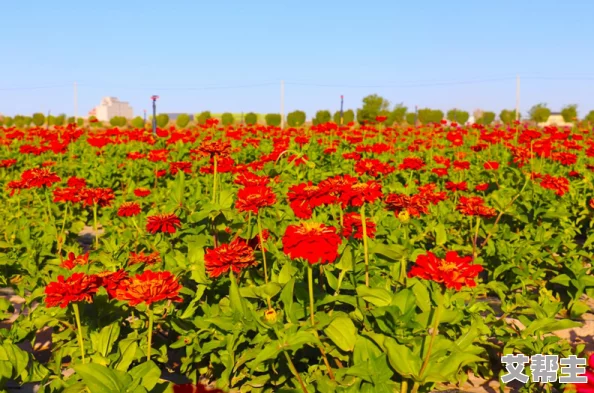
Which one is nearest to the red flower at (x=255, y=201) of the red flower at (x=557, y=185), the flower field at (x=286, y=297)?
the flower field at (x=286, y=297)

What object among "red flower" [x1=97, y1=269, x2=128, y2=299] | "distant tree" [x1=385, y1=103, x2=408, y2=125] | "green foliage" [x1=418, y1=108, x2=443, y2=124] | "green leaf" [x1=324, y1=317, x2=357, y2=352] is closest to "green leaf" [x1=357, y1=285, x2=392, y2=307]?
"green leaf" [x1=324, y1=317, x2=357, y2=352]

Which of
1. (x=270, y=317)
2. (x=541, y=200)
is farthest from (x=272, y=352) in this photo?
(x=541, y=200)

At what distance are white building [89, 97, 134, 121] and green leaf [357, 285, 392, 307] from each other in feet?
334

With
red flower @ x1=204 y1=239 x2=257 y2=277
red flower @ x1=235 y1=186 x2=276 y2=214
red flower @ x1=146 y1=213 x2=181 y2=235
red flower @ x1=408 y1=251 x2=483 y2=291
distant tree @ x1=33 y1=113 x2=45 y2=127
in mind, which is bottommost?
red flower @ x1=204 y1=239 x2=257 y2=277

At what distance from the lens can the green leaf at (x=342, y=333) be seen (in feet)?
9.29

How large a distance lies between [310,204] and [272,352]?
3.03 ft

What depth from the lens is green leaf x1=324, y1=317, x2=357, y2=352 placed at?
9.29ft

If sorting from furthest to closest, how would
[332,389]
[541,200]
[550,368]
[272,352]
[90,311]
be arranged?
1. [541,200]
2. [90,311]
3. [550,368]
4. [332,389]
5. [272,352]

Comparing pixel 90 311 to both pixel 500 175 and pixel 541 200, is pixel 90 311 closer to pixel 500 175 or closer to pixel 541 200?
pixel 541 200

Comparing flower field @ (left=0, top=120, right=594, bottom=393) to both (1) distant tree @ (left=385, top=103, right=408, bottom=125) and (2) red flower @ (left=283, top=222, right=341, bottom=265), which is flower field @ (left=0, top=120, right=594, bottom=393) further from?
(1) distant tree @ (left=385, top=103, right=408, bottom=125)

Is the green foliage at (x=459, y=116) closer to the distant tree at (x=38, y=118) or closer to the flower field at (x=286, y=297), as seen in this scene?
the flower field at (x=286, y=297)

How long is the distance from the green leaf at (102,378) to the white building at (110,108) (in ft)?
335

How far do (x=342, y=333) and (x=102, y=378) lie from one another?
1.22 m

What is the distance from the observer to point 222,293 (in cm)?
385
